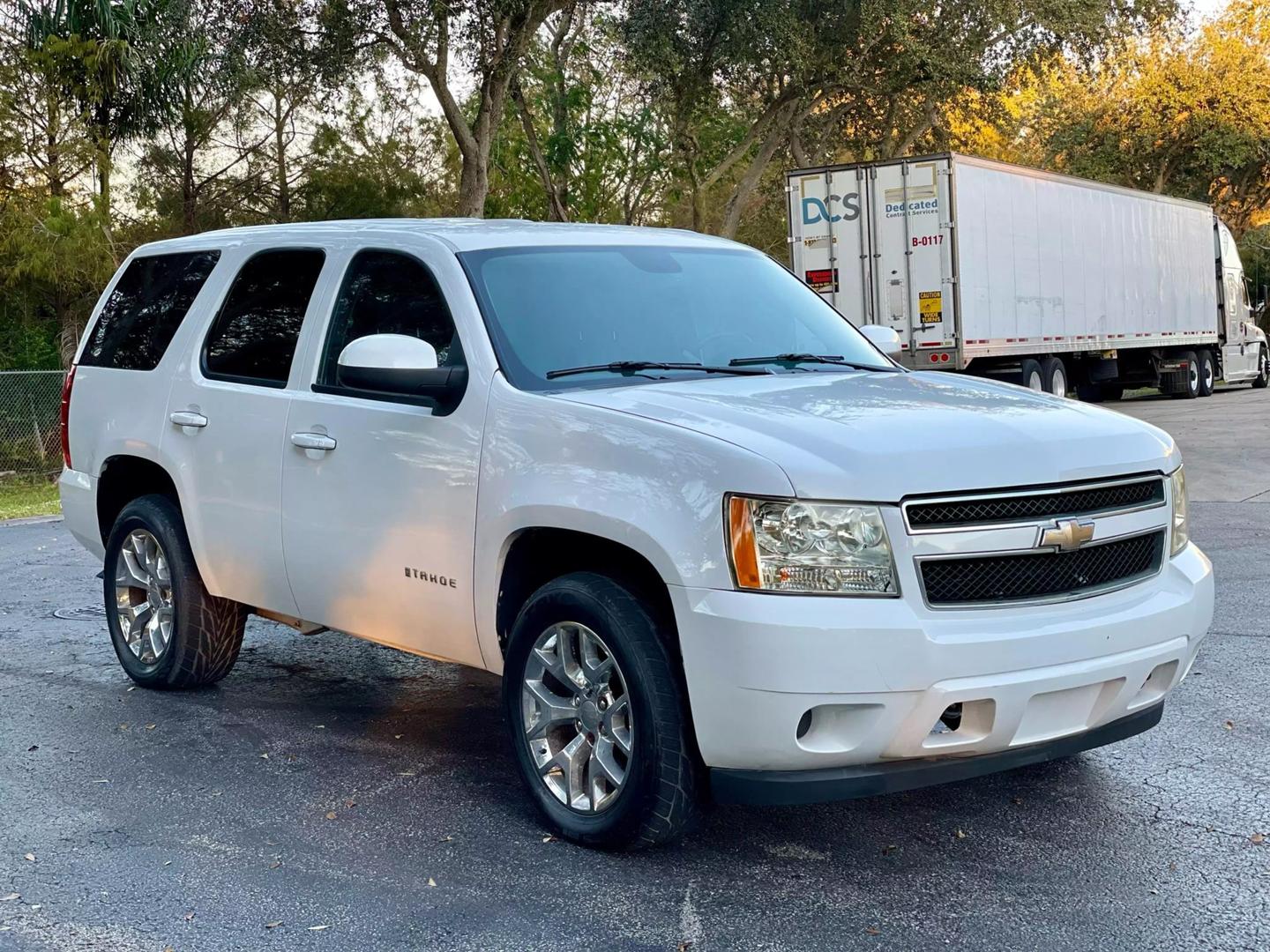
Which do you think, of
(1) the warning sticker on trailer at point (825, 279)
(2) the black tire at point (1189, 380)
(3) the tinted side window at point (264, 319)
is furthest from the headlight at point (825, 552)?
(2) the black tire at point (1189, 380)

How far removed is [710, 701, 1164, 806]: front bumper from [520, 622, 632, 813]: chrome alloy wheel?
358mm

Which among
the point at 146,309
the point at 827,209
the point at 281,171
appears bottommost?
the point at 146,309

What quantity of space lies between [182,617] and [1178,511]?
4.05m

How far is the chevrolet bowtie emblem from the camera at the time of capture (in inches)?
160

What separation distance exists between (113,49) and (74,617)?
1609cm

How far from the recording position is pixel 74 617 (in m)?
8.69

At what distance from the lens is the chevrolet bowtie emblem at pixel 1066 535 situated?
4.07 meters

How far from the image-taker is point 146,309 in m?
6.77

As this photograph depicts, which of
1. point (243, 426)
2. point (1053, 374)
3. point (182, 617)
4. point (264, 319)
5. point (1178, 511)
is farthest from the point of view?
point (1053, 374)

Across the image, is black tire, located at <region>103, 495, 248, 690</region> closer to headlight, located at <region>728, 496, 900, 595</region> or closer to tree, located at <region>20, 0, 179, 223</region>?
headlight, located at <region>728, 496, 900, 595</region>

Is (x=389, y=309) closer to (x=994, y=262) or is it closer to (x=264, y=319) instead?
(x=264, y=319)

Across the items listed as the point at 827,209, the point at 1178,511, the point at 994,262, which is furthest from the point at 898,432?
the point at 994,262

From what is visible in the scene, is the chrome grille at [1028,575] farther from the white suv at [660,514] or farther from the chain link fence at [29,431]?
the chain link fence at [29,431]

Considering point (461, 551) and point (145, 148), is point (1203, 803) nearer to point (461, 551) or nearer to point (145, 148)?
point (461, 551)
